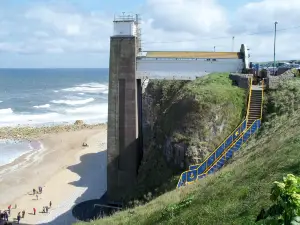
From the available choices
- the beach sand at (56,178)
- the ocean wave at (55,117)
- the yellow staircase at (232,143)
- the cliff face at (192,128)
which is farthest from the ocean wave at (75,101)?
the yellow staircase at (232,143)

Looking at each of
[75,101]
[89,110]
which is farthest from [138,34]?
[75,101]

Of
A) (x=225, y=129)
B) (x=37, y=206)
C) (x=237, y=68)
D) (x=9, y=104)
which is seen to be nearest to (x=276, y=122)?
(x=225, y=129)

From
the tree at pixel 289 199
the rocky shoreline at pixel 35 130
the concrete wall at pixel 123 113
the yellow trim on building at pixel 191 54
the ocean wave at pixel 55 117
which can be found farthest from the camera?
the ocean wave at pixel 55 117

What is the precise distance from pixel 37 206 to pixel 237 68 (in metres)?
18.9

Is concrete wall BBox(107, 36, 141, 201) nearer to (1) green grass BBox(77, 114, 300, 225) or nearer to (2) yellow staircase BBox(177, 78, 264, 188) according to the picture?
(2) yellow staircase BBox(177, 78, 264, 188)

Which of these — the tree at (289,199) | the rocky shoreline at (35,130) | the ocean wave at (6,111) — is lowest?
the rocky shoreline at (35,130)

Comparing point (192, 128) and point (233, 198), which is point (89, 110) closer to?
point (192, 128)

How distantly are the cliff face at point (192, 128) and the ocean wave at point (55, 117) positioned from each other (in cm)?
5700

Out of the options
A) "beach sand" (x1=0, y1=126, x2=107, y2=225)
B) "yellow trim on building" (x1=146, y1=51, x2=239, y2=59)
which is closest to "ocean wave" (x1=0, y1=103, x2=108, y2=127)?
"beach sand" (x1=0, y1=126, x2=107, y2=225)

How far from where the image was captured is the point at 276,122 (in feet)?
67.1

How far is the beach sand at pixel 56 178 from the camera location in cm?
3216

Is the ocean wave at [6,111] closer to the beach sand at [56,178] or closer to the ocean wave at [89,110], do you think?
the ocean wave at [89,110]

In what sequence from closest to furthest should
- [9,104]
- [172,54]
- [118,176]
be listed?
[118,176], [172,54], [9,104]

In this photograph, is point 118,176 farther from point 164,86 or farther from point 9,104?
point 9,104
